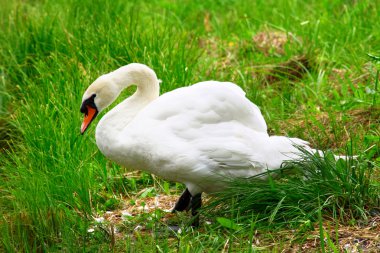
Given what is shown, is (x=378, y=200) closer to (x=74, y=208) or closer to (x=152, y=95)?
(x=152, y=95)

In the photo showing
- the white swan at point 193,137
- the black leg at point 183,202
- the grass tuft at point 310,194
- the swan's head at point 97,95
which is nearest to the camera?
the grass tuft at point 310,194

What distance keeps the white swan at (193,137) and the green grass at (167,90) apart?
0.20m

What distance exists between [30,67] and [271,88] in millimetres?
2050

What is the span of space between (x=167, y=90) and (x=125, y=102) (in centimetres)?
134

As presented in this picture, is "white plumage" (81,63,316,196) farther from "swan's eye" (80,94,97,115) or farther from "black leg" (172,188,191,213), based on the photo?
"black leg" (172,188,191,213)

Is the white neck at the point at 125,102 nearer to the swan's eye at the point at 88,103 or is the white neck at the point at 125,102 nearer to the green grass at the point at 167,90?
the swan's eye at the point at 88,103

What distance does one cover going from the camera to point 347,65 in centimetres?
709

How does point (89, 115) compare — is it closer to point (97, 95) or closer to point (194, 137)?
point (97, 95)

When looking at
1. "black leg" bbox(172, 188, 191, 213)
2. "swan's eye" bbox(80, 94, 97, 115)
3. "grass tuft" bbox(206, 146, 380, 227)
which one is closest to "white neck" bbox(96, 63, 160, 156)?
"swan's eye" bbox(80, 94, 97, 115)

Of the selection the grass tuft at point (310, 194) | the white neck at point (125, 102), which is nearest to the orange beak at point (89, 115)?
the white neck at point (125, 102)

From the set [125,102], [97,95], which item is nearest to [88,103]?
[97,95]

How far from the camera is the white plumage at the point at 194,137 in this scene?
4555 mm

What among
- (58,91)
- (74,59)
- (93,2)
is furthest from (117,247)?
(93,2)

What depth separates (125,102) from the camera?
16.2 ft
